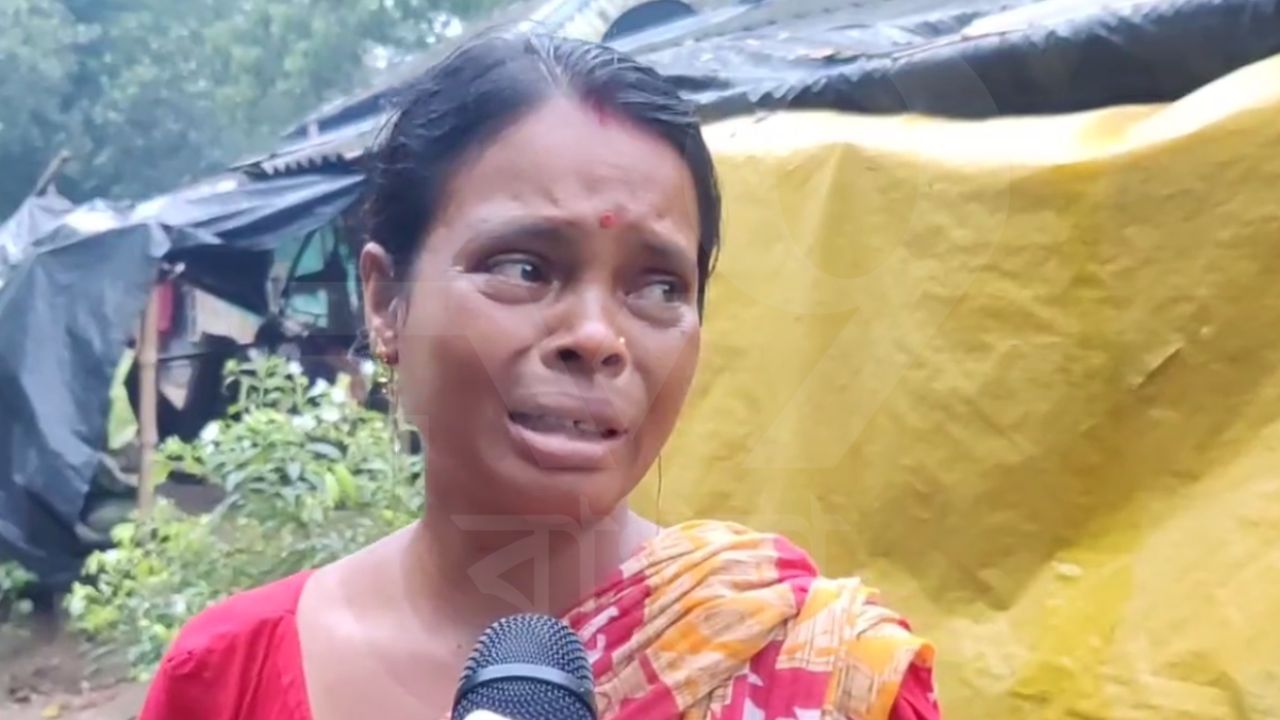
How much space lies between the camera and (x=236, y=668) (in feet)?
4.43

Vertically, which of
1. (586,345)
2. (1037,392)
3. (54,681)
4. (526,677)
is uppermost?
(586,345)

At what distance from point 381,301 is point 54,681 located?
5.56 m

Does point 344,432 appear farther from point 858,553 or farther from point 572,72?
point 572,72

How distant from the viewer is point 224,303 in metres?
7.39

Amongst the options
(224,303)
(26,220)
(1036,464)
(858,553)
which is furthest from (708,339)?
(26,220)

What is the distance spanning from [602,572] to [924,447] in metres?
1.17

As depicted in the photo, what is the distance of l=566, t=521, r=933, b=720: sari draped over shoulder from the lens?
3.75 ft

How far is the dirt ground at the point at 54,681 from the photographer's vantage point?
5.61 meters

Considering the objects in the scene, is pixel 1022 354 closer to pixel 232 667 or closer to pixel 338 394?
pixel 232 667

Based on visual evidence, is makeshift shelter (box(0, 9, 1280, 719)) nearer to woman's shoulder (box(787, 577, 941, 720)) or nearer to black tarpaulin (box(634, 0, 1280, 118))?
black tarpaulin (box(634, 0, 1280, 118))

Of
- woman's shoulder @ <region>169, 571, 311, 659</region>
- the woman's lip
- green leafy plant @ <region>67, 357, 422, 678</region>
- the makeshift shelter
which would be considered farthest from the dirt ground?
the woman's lip

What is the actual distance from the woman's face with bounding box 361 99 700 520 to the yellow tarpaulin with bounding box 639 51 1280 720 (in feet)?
3.64

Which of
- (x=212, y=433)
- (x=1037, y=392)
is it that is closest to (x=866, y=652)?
(x=1037, y=392)

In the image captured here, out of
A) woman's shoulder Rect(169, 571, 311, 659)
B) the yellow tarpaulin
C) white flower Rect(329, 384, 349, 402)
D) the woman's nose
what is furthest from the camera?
white flower Rect(329, 384, 349, 402)
